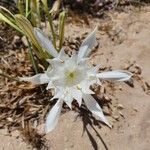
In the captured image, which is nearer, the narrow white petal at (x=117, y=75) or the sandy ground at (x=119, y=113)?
the narrow white petal at (x=117, y=75)

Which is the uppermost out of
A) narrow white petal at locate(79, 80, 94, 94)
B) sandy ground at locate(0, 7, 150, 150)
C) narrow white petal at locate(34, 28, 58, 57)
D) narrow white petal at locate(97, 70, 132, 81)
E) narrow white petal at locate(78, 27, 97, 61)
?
narrow white petal at locate(34, 28, 58, 57)

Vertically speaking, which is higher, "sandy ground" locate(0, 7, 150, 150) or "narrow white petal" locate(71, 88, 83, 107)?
"narrow white petal" locate(71, 88, 83, 107)

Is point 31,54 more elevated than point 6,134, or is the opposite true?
point 31,54

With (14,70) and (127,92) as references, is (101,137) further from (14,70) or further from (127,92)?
(14,70)

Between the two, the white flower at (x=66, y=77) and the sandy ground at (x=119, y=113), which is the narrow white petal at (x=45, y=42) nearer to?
the white flower at (x=66, y=77)

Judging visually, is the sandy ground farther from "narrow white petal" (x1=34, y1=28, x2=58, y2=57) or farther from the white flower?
"narrow white petal" (x1=34, y1=28, x2=58, y2=57)

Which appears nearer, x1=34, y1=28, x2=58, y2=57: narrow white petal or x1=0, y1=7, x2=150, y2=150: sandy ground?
x1=34, y1=28, x2=58, y2=57: narrow white petal

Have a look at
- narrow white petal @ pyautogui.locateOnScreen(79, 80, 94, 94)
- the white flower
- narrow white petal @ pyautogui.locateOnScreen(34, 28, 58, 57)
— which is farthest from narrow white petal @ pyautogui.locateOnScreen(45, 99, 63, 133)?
narrow white petal @ pyautogui.locateOnScreen(34, 28, 58, 57)

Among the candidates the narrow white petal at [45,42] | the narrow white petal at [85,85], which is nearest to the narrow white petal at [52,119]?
the narrow white petal at [85,85]

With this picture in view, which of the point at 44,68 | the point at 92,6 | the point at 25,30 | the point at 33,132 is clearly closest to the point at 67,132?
the point at 33,132
